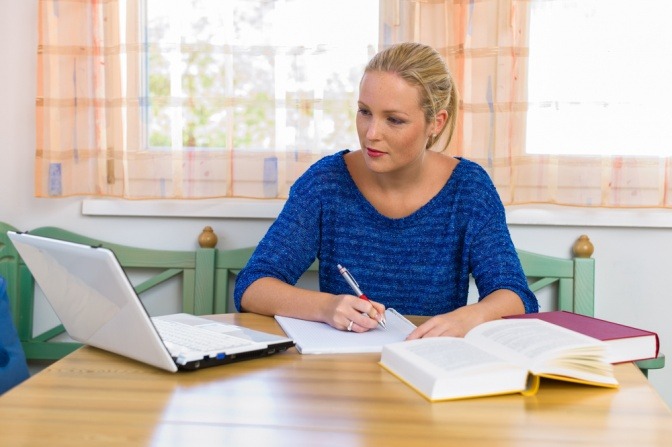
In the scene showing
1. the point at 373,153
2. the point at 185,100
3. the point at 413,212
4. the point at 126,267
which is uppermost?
the point at 185,100

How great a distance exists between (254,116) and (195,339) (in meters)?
1.17

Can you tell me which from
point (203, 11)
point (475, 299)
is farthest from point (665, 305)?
point (203, 11)

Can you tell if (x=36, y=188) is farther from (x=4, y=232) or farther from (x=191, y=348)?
(x=191, y=348)

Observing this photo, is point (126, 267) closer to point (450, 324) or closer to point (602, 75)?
point (450, 324)

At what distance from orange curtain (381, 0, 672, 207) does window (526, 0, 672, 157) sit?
0.05m

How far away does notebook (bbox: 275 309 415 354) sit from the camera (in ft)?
4.37

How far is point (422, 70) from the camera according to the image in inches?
71.9

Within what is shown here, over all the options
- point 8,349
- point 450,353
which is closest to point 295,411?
point 450,353

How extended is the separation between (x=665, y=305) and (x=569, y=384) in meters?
1.35

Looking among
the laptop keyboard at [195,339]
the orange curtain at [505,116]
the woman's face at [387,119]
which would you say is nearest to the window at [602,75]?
the orange curtain at [505,116]

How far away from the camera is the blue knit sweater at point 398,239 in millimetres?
1884

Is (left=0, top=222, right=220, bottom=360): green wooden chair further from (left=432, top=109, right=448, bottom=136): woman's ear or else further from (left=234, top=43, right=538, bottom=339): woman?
(left=432, top=109, right=448, bottom=136): woman's ear

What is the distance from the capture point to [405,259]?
75.2 inches

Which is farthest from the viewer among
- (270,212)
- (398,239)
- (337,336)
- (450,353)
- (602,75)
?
(270,212)
